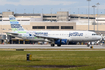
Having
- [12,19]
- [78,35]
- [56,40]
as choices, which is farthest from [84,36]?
Result: [12,19]

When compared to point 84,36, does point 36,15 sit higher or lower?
higher

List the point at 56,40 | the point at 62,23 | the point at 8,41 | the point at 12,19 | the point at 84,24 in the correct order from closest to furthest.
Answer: the point at 56,40, the point at 12,19, the point at 8,41, the point at 62,23, the point at 84,24

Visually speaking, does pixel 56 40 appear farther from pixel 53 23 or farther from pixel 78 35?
pixel 53 23

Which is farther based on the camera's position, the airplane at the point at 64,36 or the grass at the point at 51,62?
the airplane at the point at 64,36

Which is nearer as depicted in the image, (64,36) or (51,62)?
(51,62)

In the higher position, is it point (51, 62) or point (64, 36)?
point (64, 36)

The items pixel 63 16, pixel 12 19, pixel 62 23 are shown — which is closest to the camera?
pixel 12 19

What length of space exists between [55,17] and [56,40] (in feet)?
310

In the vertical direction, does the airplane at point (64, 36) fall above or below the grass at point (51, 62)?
above

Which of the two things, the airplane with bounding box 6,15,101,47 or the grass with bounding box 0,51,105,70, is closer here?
the grass with bounding box 0,51,105,70

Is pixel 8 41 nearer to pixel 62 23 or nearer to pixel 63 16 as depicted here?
pixel 62 23

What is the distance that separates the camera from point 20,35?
7231cm

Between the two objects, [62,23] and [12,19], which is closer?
[12,19]

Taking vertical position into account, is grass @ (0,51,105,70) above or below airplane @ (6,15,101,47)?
below
